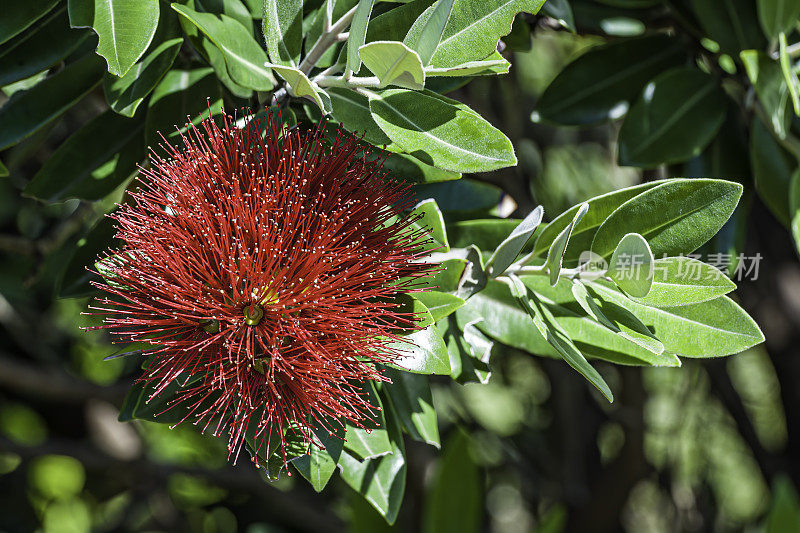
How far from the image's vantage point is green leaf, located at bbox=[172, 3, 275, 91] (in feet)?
2.69

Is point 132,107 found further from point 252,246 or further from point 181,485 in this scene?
point 181,485

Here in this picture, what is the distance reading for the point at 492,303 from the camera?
40.9 inches

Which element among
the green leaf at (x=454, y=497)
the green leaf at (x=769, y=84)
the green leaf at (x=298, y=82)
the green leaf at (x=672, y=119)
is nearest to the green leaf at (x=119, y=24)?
the green leaf at (x=298, y=82)

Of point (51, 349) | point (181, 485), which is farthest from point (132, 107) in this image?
point (181, 485)

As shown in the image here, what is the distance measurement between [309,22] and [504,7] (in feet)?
0.91

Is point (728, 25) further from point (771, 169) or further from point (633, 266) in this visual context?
point (633, 266)

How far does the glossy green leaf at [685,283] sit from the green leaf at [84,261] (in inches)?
27.5

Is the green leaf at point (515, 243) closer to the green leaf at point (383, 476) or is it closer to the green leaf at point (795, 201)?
the green leaf at point (383, 476)

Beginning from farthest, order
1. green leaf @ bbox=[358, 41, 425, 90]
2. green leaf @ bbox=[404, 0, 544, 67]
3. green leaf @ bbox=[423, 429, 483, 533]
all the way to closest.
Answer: green leaf @ bbox=[423, 429, 483, 533]
green leaf @ bbox=[404, 0, 544, 67]
green leaf @ bbox=[358, 41, 425, 90]

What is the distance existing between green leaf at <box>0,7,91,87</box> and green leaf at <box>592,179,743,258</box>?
726 millimetres

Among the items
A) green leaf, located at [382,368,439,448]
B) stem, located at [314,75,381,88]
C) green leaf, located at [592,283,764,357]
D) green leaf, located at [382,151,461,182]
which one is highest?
stem, located at [314,75,381,88]

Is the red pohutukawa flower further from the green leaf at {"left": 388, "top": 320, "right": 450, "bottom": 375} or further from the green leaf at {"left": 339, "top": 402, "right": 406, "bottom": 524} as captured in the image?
the green leaf at {"left": 339, "top": 402, "right": 406, "bottom": 524}

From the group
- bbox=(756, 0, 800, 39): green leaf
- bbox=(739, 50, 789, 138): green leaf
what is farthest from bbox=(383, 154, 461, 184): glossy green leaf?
bbox=(756, 0, 800, 39): green leaf

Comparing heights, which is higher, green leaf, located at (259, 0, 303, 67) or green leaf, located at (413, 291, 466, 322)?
green leaf, located at (259, 0, 303, 67)
